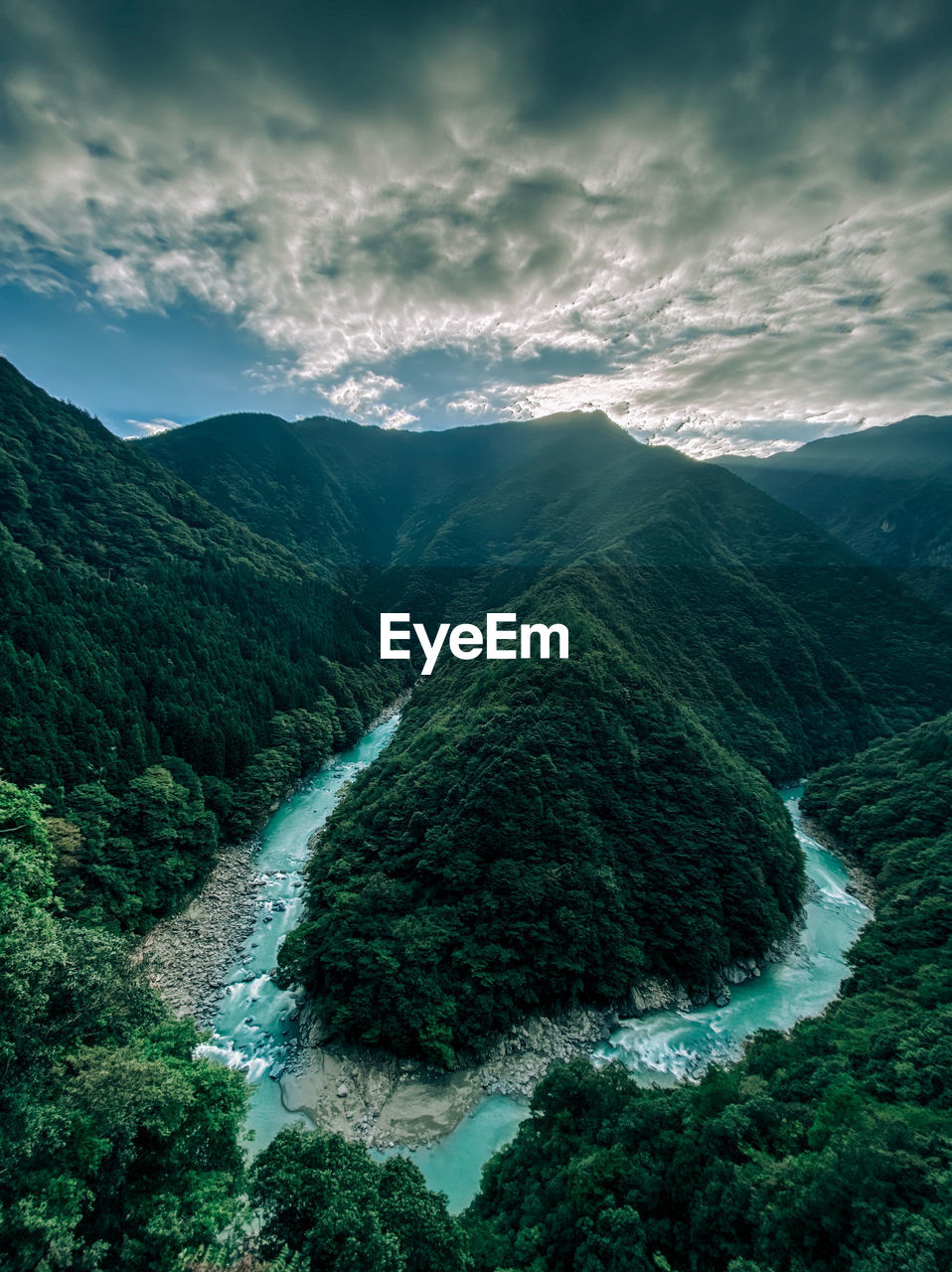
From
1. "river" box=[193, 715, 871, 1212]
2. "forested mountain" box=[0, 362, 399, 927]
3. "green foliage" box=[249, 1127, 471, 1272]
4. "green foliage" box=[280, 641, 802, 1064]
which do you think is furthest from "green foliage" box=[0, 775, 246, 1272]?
"forested mountain" box=[0, 362, 399, 927]

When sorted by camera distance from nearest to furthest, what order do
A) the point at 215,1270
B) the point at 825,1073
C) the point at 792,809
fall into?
the point at 215,1270
the point at 825,1073
the point at 792,809

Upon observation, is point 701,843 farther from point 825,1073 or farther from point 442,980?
point 442,980

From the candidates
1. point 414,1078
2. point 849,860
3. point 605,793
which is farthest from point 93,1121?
point 849,860

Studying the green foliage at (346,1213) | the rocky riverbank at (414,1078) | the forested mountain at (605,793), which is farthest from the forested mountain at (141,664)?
the green foliage at (346,1213)

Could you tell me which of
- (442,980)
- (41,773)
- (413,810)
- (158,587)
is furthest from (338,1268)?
(158,587)

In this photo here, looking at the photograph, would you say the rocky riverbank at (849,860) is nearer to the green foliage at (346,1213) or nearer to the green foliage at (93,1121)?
the green foliage at (346,1213)

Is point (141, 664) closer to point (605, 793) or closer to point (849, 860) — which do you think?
point (605, 793)
